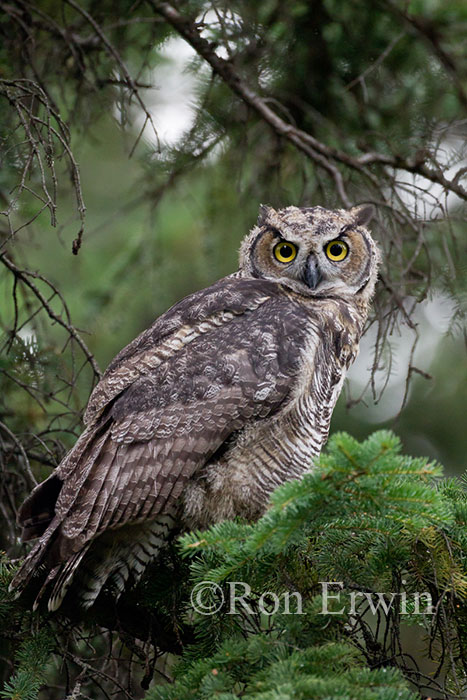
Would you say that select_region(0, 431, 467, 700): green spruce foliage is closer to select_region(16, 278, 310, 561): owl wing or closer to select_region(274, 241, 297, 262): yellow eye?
select_region(16, 278, 310, 561): owl wing

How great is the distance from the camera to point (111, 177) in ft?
26.6

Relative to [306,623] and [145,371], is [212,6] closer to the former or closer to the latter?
[145,371]

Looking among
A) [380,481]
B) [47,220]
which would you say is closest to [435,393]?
[47,220]

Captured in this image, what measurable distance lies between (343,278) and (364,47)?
145 centimetres

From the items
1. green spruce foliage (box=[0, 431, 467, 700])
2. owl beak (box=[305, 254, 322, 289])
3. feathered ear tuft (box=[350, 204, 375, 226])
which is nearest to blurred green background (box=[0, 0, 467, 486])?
feathered ear tuft (box=[350, 204, 375, 226])

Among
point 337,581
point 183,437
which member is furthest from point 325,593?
point 183,437

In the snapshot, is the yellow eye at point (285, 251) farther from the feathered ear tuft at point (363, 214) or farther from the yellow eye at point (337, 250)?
the feathered ear tuft at point (363, 214)

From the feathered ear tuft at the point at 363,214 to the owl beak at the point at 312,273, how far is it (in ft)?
1.13

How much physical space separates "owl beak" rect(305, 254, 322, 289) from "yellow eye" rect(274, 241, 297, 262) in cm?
9

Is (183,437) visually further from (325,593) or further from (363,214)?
(363,214)

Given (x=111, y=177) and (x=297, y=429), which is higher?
(x=111, y=177)

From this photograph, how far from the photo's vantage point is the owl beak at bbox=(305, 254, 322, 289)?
9.96 feet

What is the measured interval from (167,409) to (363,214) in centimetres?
133

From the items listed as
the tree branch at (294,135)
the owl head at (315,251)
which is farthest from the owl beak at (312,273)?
the tree branch at (294,135)
